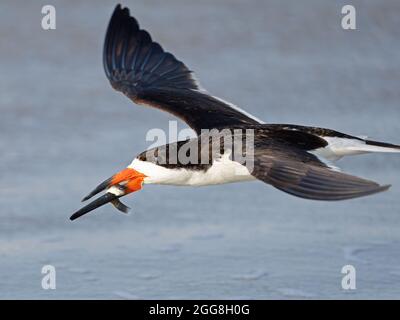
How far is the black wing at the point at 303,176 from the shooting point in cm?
532

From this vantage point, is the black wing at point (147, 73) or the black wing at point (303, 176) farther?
the black wing at point (147, 73)

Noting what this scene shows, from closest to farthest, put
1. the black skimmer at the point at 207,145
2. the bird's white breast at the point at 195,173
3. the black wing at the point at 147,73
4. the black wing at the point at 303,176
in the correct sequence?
the black wing at the point at 303,176 < the black skimmer at the point at 207,145 < the bird's white breast at the point at 195,173 < the black wing at the point at 147,73

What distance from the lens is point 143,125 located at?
801 centimetres

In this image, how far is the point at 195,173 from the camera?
631cm

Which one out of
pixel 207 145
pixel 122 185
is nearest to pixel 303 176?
pixel 207 145

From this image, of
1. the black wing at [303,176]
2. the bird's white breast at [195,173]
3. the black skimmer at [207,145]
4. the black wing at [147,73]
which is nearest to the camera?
the black wing at [303,176]

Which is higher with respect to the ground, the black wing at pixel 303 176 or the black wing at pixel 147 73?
the black wing at pixel 147 73

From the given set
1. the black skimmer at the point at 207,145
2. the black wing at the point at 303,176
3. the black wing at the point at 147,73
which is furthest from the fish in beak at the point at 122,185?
the black wing at the point at 147,73

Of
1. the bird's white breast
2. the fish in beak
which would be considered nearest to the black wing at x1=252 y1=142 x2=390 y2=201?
the bird's white breast

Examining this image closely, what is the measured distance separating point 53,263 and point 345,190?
2.07 metres

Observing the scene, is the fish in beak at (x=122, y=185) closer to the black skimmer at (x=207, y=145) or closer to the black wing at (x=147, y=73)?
the black skimmer at (x=207, y=145)

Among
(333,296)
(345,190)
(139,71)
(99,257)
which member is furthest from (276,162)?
(139,71)

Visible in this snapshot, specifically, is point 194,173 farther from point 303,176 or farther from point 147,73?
point 147,73

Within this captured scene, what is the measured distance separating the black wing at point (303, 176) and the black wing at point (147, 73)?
1243mm
